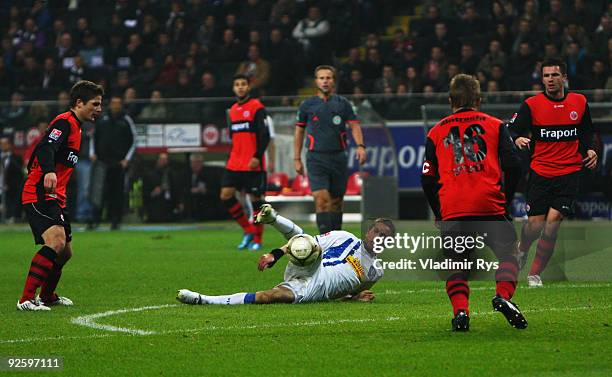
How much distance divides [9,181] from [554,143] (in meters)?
14.2

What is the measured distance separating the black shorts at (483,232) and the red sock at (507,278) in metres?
0.06

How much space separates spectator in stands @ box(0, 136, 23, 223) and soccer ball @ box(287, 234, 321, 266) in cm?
1432

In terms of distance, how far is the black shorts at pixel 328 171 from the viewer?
15.3 metres

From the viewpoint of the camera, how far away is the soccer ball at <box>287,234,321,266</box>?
9.97m

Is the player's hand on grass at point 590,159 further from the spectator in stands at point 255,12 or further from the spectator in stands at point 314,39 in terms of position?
the spectator in stands at point 255,12

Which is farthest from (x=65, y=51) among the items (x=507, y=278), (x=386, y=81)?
(x=507, y=278)

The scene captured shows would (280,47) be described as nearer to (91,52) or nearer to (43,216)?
(91,52)

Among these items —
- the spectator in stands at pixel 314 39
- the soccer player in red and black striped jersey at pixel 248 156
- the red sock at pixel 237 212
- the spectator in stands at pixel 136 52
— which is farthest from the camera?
the spectator in stands at pixel 136 52

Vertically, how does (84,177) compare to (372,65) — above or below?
below

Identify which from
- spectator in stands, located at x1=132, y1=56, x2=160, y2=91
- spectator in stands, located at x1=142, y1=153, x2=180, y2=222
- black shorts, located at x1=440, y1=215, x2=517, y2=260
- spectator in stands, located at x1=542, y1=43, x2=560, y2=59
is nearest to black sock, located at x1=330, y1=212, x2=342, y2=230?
black shorts, located at x1=440, y1=215, x2=517, y2=260

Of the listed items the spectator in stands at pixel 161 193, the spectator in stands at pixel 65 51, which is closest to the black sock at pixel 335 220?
the spectator in stands at pixel 161 193

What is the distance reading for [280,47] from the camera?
88.2ft

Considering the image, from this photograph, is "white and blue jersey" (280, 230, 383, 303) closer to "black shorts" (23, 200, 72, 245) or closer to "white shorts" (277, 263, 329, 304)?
"white shorts" (277, 263, 329, 304)

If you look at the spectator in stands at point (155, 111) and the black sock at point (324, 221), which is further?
the spectator in stands at point (155, 111)
